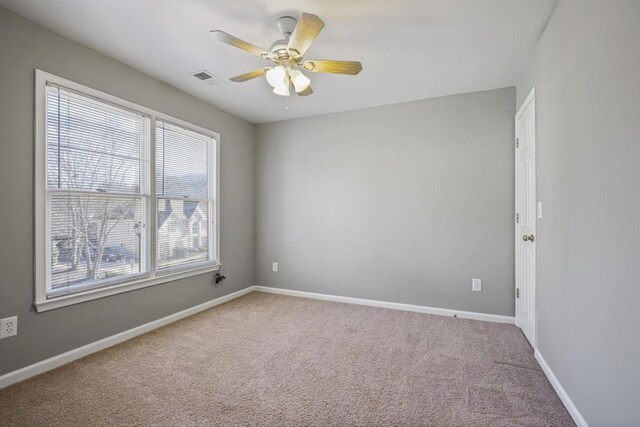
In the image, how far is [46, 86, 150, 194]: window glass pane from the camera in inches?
90.0

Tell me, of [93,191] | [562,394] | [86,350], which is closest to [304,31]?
[93,191]

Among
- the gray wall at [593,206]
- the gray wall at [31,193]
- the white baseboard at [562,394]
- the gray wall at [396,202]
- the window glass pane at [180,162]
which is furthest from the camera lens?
the gray wall at [396,202]

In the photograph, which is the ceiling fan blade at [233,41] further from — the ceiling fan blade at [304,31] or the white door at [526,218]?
the white door at [526,218]

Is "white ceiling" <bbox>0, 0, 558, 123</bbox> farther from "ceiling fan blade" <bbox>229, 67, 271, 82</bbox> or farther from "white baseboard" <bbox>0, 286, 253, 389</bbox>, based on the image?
"white baseboard" <bbox>0, 286, 253, 389</bbox>

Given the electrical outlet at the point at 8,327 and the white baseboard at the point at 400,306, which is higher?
the electrical outlet at the point at 8,327

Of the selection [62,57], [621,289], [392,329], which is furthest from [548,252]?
[62,57]

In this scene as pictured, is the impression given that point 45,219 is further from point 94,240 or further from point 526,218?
point 526,218

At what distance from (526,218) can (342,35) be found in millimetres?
2317

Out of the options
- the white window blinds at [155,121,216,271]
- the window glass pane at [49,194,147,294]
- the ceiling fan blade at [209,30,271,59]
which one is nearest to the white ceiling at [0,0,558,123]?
the ceiling fan blade at [209,30,271,59]

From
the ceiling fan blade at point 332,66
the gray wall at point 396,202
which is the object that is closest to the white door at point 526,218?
the gray wall at point 396,202

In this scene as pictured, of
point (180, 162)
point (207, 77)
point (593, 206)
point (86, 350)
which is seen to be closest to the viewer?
point (593, 206)

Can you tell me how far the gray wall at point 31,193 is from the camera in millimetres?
2021

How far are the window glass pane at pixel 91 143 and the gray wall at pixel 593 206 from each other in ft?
11.2

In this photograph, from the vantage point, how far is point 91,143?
8.22ft
